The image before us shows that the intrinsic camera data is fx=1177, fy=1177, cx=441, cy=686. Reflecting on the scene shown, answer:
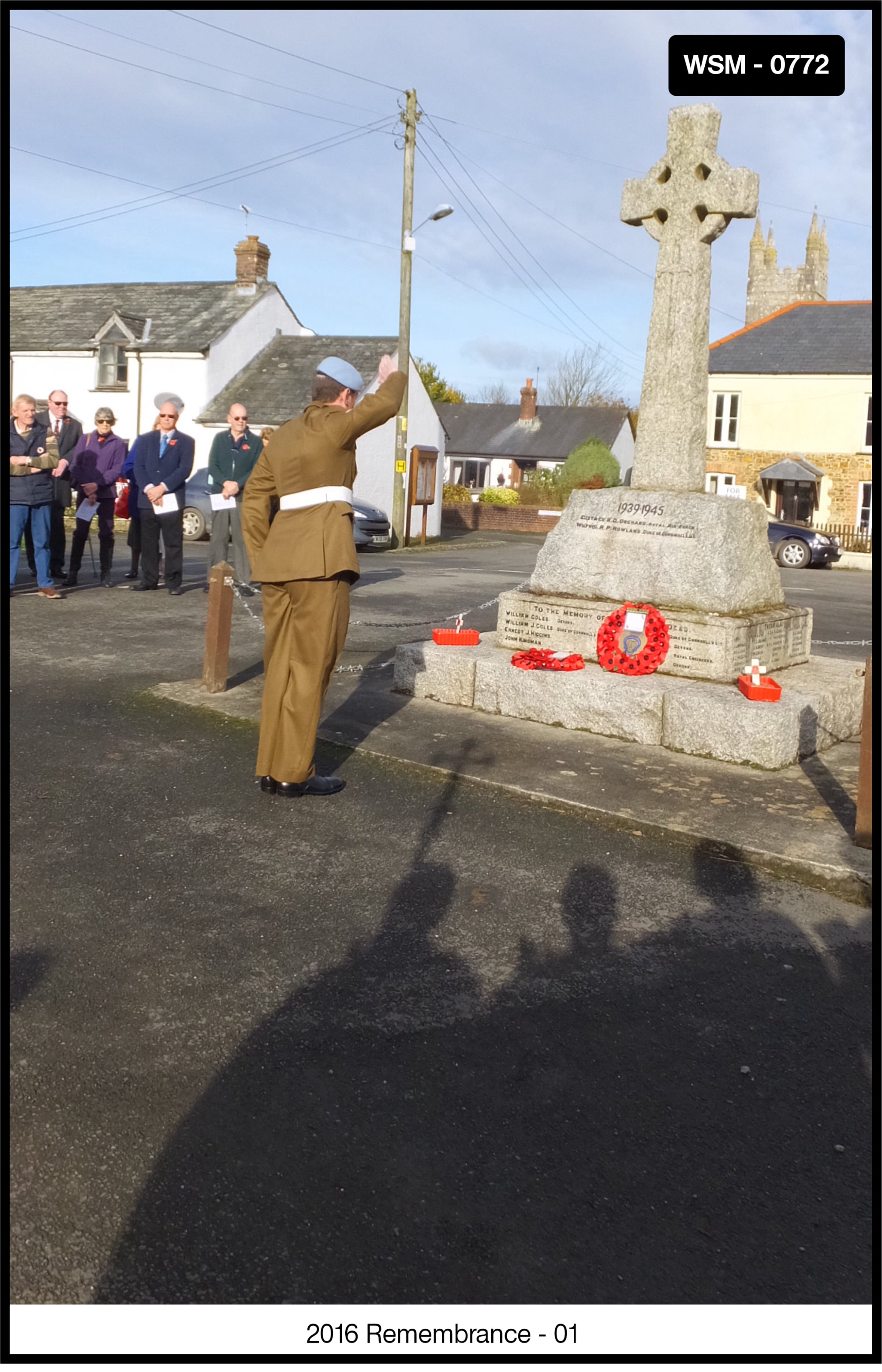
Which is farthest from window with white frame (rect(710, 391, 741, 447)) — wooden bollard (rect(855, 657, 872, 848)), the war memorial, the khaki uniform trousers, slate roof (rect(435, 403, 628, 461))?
wooden bollard (rect(855, 657, 872, 848))

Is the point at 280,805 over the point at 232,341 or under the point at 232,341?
under

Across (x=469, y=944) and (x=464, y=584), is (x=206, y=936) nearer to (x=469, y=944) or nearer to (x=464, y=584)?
(x=469, y=944)

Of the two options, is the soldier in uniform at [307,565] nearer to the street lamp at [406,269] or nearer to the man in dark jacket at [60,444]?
the man in dark jacket at [60,444]

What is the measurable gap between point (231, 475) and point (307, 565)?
771cm

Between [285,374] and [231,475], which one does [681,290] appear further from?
[285,374]

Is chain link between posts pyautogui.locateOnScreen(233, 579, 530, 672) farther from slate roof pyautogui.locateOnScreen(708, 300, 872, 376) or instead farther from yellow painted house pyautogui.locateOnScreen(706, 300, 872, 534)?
slate roof pyautogui.locateOnScreen(708, 300, 872, 376)

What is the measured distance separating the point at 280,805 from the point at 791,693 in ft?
11.0

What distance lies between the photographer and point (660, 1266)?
104 inches

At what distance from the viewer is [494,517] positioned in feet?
149

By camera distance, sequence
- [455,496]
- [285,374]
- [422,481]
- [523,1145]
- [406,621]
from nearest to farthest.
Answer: [523,1145] → [406,621] → [422,481] → [285,374] → [455,496]

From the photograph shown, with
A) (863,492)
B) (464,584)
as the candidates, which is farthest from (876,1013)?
A: (863,492)

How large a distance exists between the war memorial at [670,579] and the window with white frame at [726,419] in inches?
1554

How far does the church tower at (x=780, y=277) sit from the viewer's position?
71312mm

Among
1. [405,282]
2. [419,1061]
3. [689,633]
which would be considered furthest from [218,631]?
[405,282]
